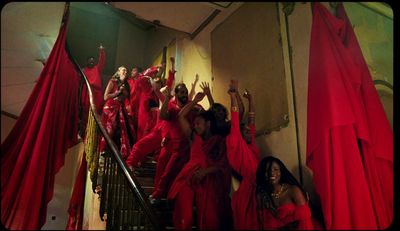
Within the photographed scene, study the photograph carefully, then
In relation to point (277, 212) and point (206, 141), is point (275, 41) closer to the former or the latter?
point (206, 141)

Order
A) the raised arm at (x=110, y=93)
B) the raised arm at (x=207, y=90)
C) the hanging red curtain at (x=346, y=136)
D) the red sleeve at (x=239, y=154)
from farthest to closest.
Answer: the raised arm at (x=110, y=93) → the raised arm at (x=207, y=90) → the red sleeve at (x=239, y=154) → the hanging red curtain at (x=346, y=136)

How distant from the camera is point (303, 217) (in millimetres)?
1292

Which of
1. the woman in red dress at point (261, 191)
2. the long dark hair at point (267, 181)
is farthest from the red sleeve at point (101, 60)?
the long dark hair at point (267, 181)

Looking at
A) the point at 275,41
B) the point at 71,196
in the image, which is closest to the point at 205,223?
the point at 71,196

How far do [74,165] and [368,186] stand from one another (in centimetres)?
143

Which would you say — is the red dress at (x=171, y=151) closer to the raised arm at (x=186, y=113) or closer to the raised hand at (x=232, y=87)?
the raised arm at (x=186, y=113)

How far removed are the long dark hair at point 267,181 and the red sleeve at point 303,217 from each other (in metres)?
0.09

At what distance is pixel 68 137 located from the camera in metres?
1.79

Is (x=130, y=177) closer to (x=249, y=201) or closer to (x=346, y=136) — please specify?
(x=249, y=201)

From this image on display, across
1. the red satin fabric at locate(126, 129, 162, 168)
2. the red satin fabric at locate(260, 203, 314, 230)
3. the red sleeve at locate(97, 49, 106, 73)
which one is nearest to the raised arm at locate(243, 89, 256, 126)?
the red satin fabric at locate(260, 203, 314, 230)

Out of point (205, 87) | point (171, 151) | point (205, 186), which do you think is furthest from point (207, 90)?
point (205, 186)

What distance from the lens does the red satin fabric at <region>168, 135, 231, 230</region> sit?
1.60 m

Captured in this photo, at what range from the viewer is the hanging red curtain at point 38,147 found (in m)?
1.53

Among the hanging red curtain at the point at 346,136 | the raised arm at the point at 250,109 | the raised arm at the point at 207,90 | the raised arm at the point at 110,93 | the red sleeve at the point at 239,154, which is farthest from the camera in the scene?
the raised arm at the point at 110,93
